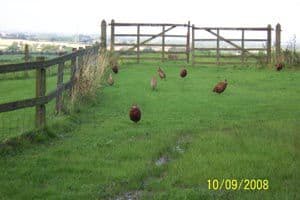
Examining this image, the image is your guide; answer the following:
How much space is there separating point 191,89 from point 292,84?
4199 millimetres

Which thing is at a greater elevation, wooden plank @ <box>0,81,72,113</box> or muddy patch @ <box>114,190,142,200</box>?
wooden plank @ <box>0,81,72,113</box>

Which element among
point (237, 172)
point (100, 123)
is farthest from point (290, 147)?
point (100, 123)

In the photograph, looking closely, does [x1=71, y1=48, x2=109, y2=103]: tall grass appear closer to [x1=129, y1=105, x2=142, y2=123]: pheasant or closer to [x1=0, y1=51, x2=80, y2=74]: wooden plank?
[x1=129, y1=105, x2=142, y2=123]: pheasant

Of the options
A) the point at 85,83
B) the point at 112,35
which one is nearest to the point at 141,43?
the point at 112,35

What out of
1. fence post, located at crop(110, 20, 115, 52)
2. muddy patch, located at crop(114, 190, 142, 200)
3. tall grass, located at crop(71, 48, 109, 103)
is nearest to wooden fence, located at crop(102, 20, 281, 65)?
fence post, located at crop(110, 20, 115, 52)

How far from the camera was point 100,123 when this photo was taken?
12867mm

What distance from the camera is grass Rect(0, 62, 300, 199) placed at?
284 inches

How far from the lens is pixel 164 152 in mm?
9562

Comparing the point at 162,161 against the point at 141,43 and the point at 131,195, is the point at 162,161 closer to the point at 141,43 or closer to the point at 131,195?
the point at 131,195

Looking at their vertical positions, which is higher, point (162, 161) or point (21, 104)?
point (21, 104)

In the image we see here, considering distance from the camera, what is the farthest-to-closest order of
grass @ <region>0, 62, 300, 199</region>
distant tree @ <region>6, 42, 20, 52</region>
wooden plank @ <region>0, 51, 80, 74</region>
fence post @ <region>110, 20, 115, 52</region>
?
fence post @ <region>110, 20, 115, 52</region>
distant tree @ <region>6, 42, 20, 52</region>
wooden plank @ <region>0, 51, 80, 74</region>
grass @ <region>0, 62, 300, 199</region>

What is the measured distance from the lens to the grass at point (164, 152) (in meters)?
7.22

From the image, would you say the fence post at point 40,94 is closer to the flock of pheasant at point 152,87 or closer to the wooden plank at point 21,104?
the wooden plank at point 21,104

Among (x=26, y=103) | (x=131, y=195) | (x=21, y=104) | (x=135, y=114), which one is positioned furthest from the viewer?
(x=135, y=114)
